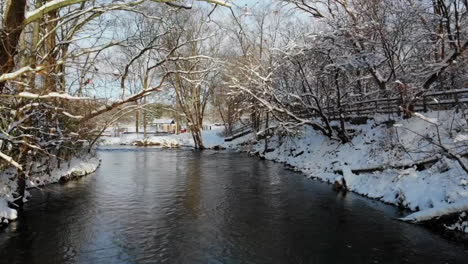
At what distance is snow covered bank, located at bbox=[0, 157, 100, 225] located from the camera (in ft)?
34.2

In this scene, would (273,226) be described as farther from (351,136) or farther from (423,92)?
(351,136)

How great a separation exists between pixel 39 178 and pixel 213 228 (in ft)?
30.7

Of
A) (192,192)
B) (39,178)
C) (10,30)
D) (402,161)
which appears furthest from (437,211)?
(39,178)

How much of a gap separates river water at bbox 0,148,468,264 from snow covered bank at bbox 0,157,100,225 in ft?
1.49

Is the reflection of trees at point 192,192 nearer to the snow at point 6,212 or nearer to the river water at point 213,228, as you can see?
the river water at point 213,228

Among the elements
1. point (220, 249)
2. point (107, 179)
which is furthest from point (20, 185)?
point (220, 249)

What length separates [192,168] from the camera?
2205 centimetres

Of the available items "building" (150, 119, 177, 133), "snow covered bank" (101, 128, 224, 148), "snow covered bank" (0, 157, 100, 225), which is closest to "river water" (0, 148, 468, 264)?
"snow covered bank" (0, 157, 100, 225)

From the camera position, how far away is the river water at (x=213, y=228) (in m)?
8.02

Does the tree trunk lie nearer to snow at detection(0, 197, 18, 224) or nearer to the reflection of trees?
snow at detection(0, 197, 18, 224)

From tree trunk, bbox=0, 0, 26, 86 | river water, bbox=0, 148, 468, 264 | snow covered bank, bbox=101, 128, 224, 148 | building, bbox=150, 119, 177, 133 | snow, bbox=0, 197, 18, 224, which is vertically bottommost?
river water, bbox=0, 148, 468, 264

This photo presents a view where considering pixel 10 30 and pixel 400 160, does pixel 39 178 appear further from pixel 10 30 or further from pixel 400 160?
pixel 400 160

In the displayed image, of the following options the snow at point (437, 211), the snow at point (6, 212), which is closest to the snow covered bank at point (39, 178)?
the snow at point (6, 212)

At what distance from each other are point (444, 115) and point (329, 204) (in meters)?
A: 7.09
